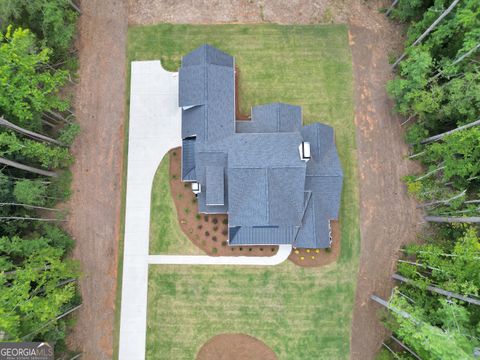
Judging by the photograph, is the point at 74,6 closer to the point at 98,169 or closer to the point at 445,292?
the point at 98,169

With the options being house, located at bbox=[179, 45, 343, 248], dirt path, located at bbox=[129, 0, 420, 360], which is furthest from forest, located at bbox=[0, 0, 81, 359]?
house, located at bbox=[179, 45, 343, 248]

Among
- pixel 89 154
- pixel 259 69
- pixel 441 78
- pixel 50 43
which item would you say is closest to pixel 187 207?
pixel 89 154

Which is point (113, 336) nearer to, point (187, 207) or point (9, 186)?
point (187, 207)

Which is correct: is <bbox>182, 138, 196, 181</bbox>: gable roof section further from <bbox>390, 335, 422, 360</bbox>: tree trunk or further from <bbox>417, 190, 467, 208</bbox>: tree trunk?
<bbox>390, 335, 422, 360</bbox>: tree trunk

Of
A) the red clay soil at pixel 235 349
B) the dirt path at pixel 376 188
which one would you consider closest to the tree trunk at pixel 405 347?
the dirt path at pixel 376 188

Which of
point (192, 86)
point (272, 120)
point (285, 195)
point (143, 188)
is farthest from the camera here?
point (143, 188)

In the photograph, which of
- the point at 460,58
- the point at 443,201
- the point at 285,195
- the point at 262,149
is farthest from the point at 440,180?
the point at 262,149
